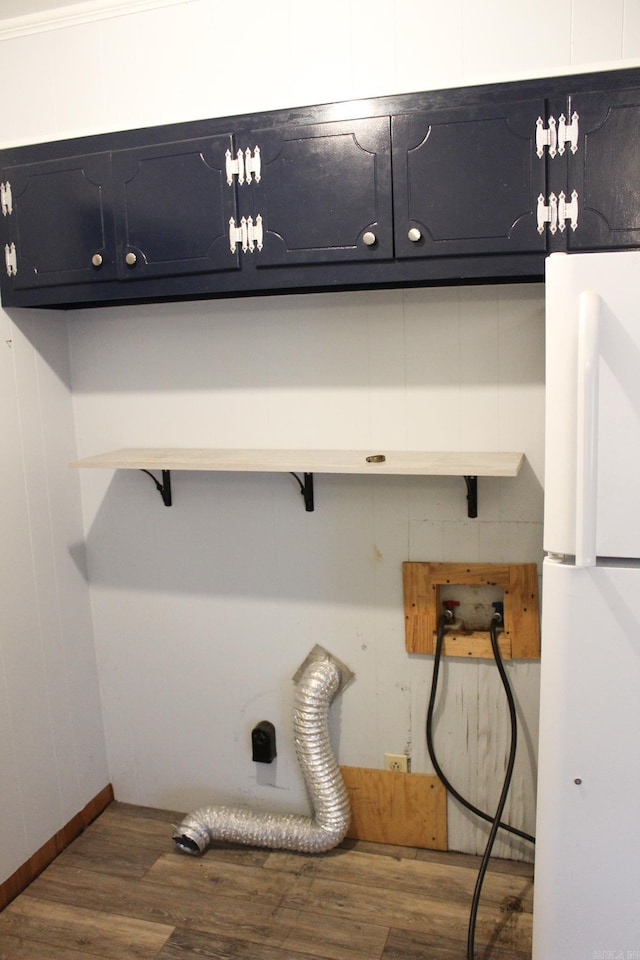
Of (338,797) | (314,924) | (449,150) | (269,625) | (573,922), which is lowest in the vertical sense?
(314,924)

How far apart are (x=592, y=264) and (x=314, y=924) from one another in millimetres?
1882

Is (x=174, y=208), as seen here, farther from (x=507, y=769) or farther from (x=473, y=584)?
(x=507, y=769)

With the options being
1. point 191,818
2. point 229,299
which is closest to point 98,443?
point 229,299

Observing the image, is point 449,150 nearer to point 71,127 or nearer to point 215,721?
point 71,127

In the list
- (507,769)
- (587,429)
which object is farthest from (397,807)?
(587,429)

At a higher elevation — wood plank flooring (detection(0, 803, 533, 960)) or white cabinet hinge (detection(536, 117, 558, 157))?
white cabinet hinge (detection(536, 117, 558, 157))

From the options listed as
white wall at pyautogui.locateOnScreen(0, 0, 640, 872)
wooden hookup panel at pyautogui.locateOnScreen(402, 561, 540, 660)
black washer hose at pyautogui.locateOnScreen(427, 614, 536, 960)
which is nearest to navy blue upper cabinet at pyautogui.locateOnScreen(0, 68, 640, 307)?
white wall at pyautogui.locateOnScreen(0, 0, 640, 872)

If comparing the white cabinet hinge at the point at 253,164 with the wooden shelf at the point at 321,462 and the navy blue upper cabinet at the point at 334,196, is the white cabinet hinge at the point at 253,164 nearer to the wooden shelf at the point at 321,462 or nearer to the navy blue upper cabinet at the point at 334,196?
the navy blue upper cabinet at the point at 334,196

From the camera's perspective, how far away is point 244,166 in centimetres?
206

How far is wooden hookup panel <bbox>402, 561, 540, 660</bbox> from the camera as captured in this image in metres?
2.27

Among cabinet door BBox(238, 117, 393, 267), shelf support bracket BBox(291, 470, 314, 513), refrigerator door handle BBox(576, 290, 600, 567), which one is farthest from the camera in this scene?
shelf support bracket BBox(291, 470, 314, 513)

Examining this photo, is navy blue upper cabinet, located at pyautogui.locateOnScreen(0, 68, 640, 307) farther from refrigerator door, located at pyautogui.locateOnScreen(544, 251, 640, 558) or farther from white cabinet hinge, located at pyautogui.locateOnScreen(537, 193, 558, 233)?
refrigerator door, located at pyautogui.locateOnScreen(544, 251, 640, 558)

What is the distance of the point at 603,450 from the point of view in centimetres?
143


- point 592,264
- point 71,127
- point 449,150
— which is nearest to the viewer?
point 592,264
